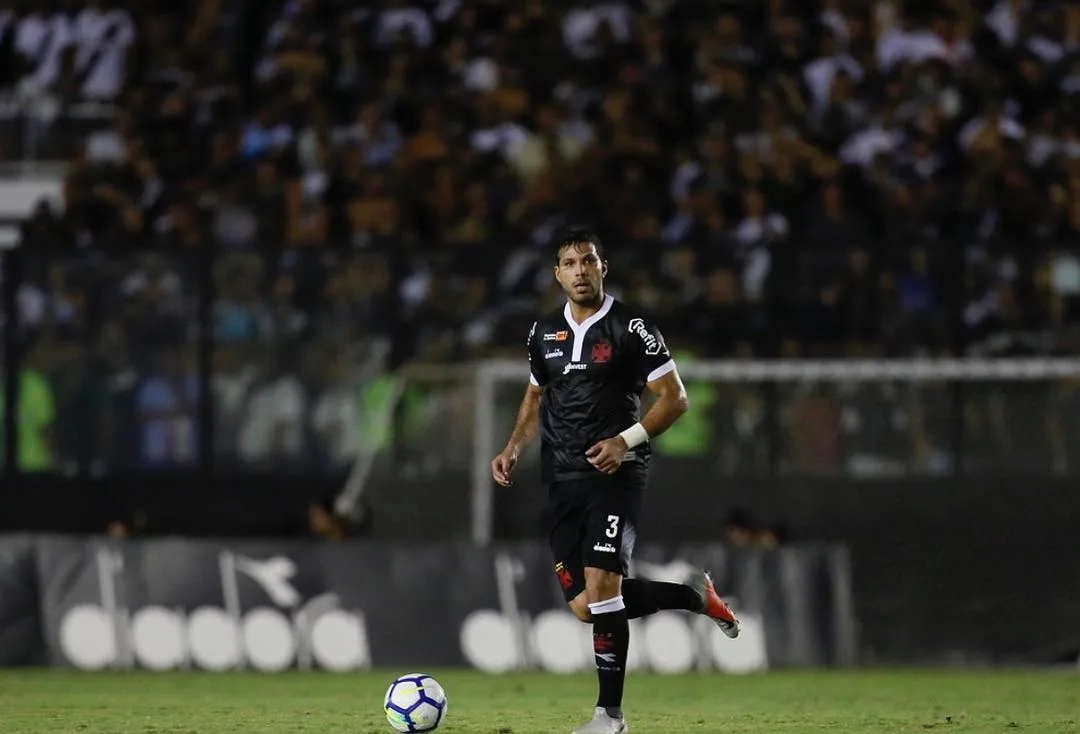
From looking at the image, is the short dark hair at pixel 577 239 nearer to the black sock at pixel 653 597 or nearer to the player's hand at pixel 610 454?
the player's hand at pixel 610 454

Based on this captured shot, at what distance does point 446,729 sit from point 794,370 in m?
6.95

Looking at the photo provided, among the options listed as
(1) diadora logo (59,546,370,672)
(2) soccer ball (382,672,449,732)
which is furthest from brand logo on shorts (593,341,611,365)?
(1) diadora logo (59,546,370,672)

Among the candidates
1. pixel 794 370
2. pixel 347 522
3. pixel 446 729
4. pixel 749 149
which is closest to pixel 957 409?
pixel 794 370

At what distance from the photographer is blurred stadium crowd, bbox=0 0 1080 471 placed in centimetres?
1634

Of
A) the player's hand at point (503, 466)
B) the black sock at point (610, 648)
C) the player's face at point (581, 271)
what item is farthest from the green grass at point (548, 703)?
the player's face at point (581, 271)

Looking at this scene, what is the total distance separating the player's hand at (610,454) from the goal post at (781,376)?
628 cm

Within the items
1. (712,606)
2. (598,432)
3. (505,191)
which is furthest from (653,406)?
(505,191)

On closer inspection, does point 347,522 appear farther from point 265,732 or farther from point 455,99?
point 265,732

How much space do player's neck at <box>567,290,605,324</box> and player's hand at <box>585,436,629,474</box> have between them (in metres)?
0.64

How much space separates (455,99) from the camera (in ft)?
63.3

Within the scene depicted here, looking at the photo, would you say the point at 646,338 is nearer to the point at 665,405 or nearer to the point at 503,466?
the point at 665,405

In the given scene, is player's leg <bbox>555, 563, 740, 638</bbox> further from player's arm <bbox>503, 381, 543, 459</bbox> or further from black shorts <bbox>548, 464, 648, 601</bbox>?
player's arm <bbox>503, 381, 543, 459</bbox>

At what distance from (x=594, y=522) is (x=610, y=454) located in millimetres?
405

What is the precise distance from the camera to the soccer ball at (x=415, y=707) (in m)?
9.26
